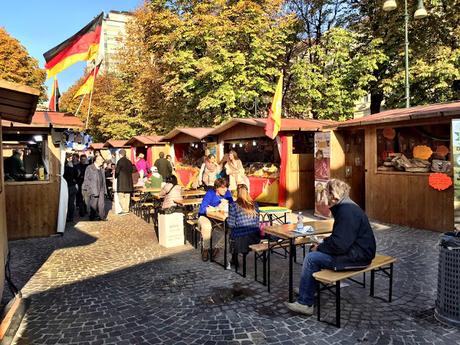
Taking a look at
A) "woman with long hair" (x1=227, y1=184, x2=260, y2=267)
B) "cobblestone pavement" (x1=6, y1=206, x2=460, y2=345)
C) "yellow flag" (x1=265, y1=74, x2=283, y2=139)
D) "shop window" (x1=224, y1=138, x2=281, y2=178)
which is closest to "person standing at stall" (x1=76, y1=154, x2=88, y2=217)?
"cobblestone pavement" (x1=6, y1=206, x2=460, y2=345)

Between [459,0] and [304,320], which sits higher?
[459,0]

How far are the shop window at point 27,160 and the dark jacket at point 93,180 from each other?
1.61 metres

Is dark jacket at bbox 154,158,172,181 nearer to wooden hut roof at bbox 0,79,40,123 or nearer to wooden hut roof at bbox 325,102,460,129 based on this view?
wooden hut roof at bbox 325,102,460,129

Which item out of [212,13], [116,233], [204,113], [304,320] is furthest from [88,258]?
[212,13]

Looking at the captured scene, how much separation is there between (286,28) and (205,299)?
1791cm

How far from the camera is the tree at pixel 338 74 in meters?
17.4

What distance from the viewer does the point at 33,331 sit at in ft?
14.4

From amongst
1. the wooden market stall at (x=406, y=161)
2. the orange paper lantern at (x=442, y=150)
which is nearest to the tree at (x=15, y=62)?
the wooden market stall at (x=406, y=161)

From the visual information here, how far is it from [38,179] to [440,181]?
30.4 ft

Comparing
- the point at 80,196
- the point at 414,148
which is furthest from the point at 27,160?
the point at 414,148

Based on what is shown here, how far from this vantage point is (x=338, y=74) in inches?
718

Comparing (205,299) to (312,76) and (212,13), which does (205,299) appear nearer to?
(312,76)

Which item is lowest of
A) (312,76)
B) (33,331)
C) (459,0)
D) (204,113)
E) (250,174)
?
(33,331)

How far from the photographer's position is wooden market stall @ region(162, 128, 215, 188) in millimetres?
16661
